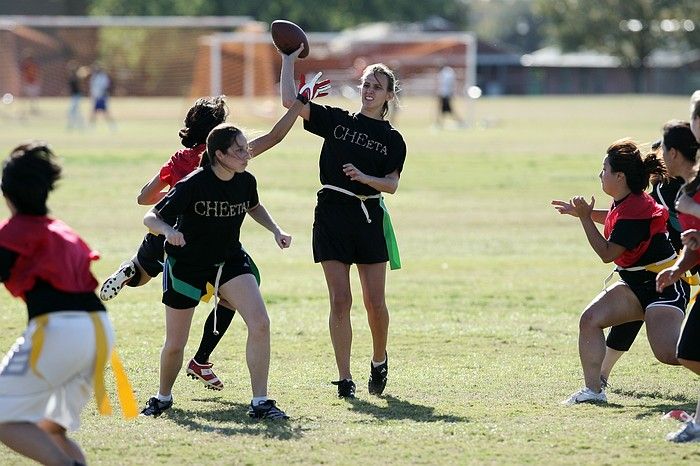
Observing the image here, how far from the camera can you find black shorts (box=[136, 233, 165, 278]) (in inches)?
332

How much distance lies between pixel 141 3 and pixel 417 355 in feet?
292

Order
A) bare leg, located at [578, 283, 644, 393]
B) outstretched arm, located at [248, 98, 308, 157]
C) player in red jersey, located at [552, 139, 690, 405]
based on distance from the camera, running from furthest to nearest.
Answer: outstretched arm, located at [248, 98, 308, 157] → bare leg, located at [578, 283, 644, 393] → player in red jersey, located at [552, 139, 690, 405]

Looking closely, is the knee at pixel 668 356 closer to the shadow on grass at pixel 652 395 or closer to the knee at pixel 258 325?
the shadow on grass at pixel 652 395

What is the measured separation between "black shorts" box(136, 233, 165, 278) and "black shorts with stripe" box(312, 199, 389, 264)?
109 cm

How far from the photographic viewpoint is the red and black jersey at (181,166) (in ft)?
26.3

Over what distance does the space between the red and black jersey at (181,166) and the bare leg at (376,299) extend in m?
1.29

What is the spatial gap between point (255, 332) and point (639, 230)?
7.95 ft

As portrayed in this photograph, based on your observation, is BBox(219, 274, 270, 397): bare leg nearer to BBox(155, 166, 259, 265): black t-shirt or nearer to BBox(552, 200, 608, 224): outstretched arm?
BBox(155, 166, 259, 265): black t-shirt

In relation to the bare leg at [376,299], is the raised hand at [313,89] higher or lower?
higher

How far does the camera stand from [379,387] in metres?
8.18

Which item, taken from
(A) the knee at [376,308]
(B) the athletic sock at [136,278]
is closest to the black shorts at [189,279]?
(A) the knee at [376,308]

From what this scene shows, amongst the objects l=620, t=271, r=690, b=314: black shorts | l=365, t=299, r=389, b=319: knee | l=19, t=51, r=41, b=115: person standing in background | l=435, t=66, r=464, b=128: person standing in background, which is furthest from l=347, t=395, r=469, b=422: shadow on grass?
l=19, t=51, r=41, b=115: person standing in background

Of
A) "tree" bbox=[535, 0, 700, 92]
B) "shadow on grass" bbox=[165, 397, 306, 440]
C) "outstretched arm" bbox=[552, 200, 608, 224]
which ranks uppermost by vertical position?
"tree" bbox=[535, 0, 700, 92]

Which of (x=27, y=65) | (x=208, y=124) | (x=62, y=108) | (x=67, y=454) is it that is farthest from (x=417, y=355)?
(x=62, y=108)
